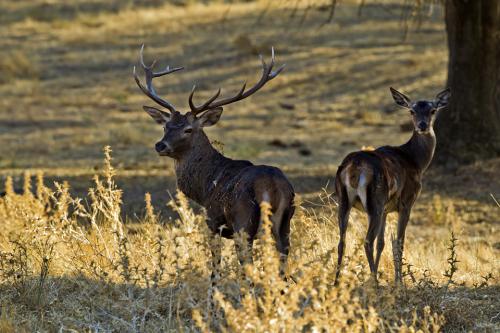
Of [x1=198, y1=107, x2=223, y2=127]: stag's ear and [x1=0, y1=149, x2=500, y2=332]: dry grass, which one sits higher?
[x1=198, y1=107, x2=223, y2=127]: stag's ear

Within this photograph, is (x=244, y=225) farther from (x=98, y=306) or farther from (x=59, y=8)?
(x=59, y=8)

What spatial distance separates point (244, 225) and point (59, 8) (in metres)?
30.7

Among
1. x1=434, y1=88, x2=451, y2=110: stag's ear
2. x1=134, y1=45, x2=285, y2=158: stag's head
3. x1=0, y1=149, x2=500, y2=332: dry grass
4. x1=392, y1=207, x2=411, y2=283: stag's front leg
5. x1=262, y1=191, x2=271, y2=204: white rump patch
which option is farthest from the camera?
x1=434, y1=88, x2=451, y2=110: stag's ear

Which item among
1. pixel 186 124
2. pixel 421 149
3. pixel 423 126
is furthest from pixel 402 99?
pixel 186 124

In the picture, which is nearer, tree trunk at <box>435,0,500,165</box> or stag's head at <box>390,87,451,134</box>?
stag's head at <box>390,87,451,134</box>

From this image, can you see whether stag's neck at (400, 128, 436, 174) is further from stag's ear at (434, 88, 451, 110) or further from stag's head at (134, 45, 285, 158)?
stag's head at (134, 45, 285, 158)

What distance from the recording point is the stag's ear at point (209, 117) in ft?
30.6

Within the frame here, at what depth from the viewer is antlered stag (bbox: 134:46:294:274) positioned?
25.8 feet

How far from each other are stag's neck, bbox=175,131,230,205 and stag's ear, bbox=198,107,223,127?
4.2 inches

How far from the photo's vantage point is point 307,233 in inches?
354

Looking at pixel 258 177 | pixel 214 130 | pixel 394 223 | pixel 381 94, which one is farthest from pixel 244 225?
pixel 381 94

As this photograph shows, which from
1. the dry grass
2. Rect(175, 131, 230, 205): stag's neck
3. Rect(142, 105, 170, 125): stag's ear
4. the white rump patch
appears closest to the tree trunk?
the dry grass

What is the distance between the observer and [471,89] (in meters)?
16.5

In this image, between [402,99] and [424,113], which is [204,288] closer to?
[424,113]
